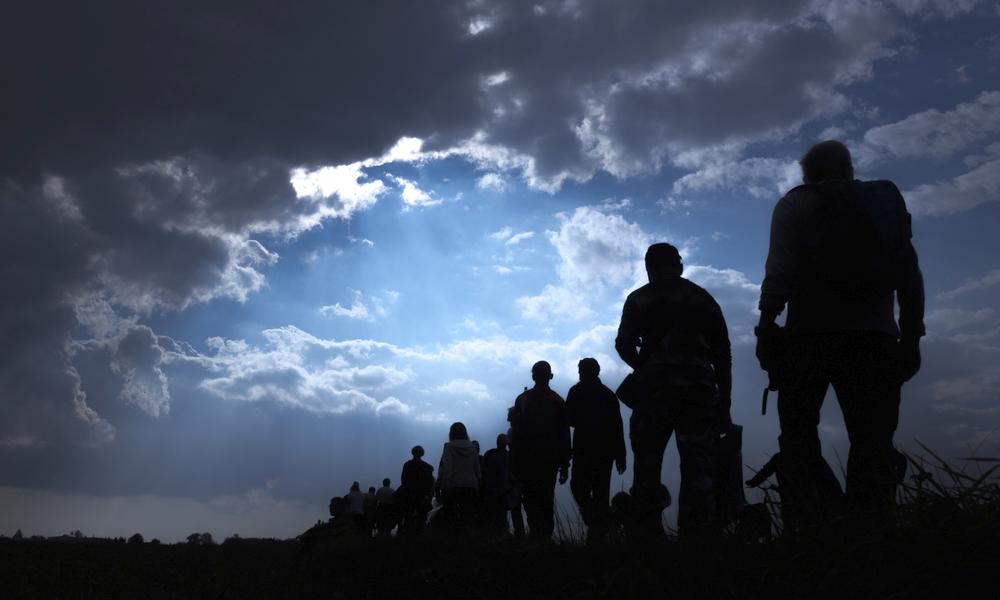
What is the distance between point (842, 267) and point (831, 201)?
0.35 m

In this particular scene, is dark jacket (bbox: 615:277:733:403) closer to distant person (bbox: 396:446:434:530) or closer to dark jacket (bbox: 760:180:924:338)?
dark jacket (bbox: 760:180:924:338)

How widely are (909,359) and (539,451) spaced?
507cm

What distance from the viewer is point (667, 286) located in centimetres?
542

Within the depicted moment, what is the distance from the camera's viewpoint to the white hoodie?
10242 mm

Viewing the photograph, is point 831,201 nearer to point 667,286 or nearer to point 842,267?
point 842,267

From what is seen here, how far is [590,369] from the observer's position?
8219 millimetres

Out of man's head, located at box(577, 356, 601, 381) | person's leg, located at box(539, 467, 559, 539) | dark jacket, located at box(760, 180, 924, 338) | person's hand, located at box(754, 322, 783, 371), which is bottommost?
person's leg, located at box(539, 467, 559, 539)

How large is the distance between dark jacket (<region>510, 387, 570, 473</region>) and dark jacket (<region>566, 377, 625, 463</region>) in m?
0.33

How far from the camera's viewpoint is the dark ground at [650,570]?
7.30 feet

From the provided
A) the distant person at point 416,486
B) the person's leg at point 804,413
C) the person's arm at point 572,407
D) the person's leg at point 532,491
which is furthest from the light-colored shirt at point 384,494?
the person's leg at point 804,413

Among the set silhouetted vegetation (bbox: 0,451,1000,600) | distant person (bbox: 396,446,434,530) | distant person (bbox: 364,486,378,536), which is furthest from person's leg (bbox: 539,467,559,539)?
distant person (bbox: 364,486,378,536)

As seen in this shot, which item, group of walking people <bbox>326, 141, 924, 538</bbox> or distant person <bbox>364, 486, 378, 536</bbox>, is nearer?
group of walking people <bbox>326, 141, 924, 538</bbox>

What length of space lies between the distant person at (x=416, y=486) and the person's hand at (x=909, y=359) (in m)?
9.85

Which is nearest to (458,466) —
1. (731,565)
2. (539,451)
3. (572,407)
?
(539,451)
